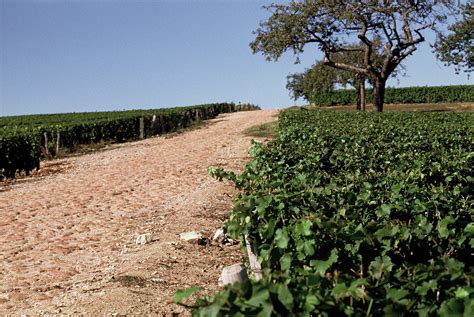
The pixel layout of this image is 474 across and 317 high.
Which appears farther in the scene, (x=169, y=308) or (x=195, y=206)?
(x=195, y=206)

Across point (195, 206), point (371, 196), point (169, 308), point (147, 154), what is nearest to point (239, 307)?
point (371, 196)

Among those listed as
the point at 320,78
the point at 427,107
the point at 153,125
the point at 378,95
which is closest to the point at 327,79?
the point at 320,78

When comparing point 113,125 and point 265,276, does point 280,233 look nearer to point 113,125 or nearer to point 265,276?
point 265,276

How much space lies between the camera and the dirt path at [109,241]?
6.67 metres

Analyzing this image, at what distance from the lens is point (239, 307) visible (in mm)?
2373

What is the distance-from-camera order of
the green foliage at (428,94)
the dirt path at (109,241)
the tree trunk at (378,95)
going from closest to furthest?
the dirt path at (109,241), the tree trunk at (378,95), the green foliage at (428,94)

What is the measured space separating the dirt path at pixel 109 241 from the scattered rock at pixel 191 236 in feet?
0.43

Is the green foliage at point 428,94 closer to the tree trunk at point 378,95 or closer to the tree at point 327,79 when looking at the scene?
the tree at point 327,79

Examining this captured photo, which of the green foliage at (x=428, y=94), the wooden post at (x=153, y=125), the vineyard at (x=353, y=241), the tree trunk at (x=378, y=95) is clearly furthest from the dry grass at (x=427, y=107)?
the vineyard at (x=353, y=241)

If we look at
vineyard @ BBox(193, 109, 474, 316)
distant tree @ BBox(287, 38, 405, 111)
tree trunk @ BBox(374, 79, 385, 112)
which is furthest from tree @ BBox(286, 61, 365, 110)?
vineyard @ BBox(193, 109, 474, 316)

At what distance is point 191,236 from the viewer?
8.76 m

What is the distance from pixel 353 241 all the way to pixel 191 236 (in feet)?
17.1

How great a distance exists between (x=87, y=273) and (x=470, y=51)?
4155 cm

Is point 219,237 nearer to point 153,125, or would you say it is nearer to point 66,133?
point 66,133
